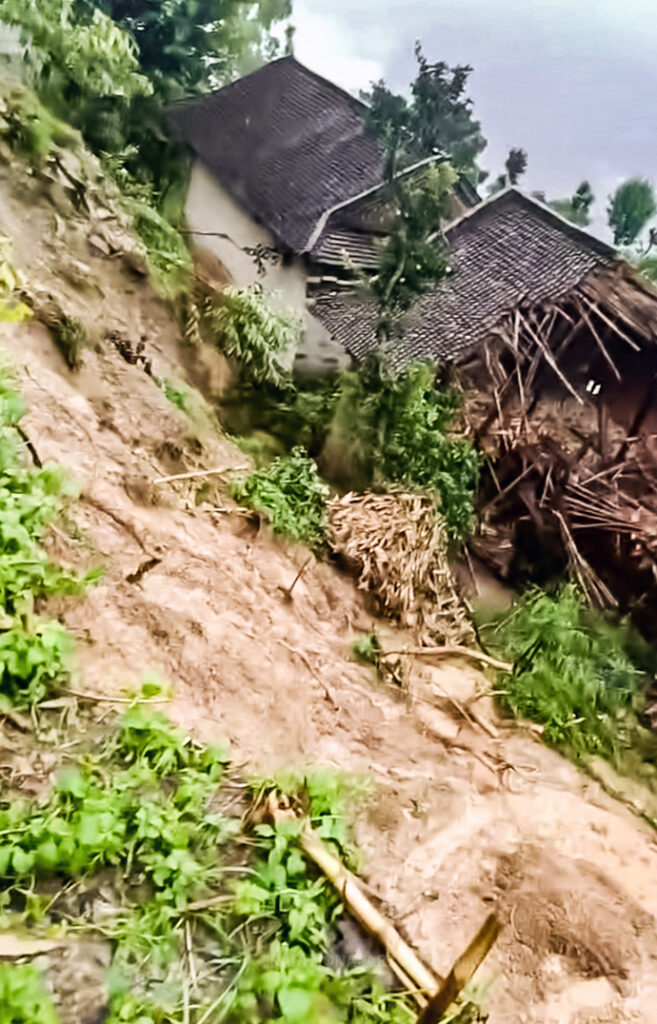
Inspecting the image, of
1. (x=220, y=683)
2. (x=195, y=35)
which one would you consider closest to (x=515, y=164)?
(x=195, y=35)

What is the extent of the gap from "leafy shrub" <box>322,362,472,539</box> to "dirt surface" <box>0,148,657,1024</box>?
31cm

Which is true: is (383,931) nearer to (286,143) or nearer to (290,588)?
(290,588)

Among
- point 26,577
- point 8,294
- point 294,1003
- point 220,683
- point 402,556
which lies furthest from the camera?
point 402,556

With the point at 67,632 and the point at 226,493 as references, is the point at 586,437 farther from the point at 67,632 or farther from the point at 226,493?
the point at 67,632

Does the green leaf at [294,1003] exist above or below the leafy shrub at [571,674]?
below

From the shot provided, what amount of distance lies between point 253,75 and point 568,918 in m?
2.00

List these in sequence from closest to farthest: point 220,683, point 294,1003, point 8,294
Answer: point 294,1003 < point 220,683 < point 8,294

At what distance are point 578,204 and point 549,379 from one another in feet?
1.51

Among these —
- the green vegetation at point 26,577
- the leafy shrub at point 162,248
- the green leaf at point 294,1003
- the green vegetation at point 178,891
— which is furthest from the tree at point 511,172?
the green leaf at point 294,1003

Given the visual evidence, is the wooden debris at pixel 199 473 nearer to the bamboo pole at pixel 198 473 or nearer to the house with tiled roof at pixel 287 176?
the bamboo pole at pixel 198 473

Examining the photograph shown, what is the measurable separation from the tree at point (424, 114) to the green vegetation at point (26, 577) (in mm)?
1099

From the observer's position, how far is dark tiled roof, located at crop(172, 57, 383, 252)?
85.3 inches

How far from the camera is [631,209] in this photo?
2264 mm

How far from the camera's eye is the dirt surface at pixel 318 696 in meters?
1.68
